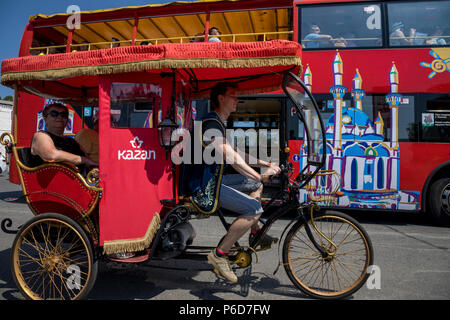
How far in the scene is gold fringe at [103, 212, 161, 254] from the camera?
2.46 meters

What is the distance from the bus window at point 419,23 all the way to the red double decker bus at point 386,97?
0.06ft

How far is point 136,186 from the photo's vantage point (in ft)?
8.43

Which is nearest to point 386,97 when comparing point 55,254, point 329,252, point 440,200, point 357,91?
point 357,91

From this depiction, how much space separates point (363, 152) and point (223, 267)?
4.37m

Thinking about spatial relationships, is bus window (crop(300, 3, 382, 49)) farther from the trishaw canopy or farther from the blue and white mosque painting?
the trishaw canopy

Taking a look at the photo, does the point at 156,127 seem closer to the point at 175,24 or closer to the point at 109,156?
the point at 109,156

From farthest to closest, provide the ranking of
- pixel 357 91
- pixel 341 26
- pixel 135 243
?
pixel 341 26
pixel 357 91
pixel 135 243

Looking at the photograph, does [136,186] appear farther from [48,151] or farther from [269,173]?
[269,173]

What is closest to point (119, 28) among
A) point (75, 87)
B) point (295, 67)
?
point (75, 87)

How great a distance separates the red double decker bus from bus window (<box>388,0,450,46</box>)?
0.06ft

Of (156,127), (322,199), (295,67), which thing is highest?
(295,67)

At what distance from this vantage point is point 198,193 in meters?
2.70

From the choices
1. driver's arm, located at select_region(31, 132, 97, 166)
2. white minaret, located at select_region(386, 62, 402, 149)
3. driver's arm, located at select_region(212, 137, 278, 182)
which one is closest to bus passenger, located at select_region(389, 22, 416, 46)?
white minaret, located at select_region(386, 62, 402, 149)
